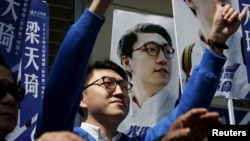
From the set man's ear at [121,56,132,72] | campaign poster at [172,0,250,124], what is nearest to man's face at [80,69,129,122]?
campaign poster at [172,0,250,124]

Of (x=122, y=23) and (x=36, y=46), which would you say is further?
(x=122, y=23)

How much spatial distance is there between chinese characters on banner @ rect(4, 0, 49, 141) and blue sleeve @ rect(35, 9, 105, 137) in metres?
0.93

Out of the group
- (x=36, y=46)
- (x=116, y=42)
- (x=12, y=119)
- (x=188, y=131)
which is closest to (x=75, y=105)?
(x=12, y=119)

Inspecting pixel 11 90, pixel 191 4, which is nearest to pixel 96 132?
pixel 11 90

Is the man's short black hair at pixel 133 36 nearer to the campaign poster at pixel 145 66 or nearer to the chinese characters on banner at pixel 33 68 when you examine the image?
the campaign poster at pixel 145 66

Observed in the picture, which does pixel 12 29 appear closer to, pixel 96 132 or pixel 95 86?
pixel 95 86

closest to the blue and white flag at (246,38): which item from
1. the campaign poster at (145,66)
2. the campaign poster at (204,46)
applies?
the campaign poster at (204,46)

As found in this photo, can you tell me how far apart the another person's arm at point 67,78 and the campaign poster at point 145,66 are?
1308 mm

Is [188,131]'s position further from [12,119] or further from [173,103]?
[173,103]

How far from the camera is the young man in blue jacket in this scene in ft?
4.60

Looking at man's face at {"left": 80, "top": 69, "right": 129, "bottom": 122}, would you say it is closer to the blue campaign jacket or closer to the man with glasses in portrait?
the blue campaign jacket

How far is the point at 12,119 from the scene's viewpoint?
1.48 metres

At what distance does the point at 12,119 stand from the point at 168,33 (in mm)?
1690

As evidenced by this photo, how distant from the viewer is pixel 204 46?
267 centimetres
